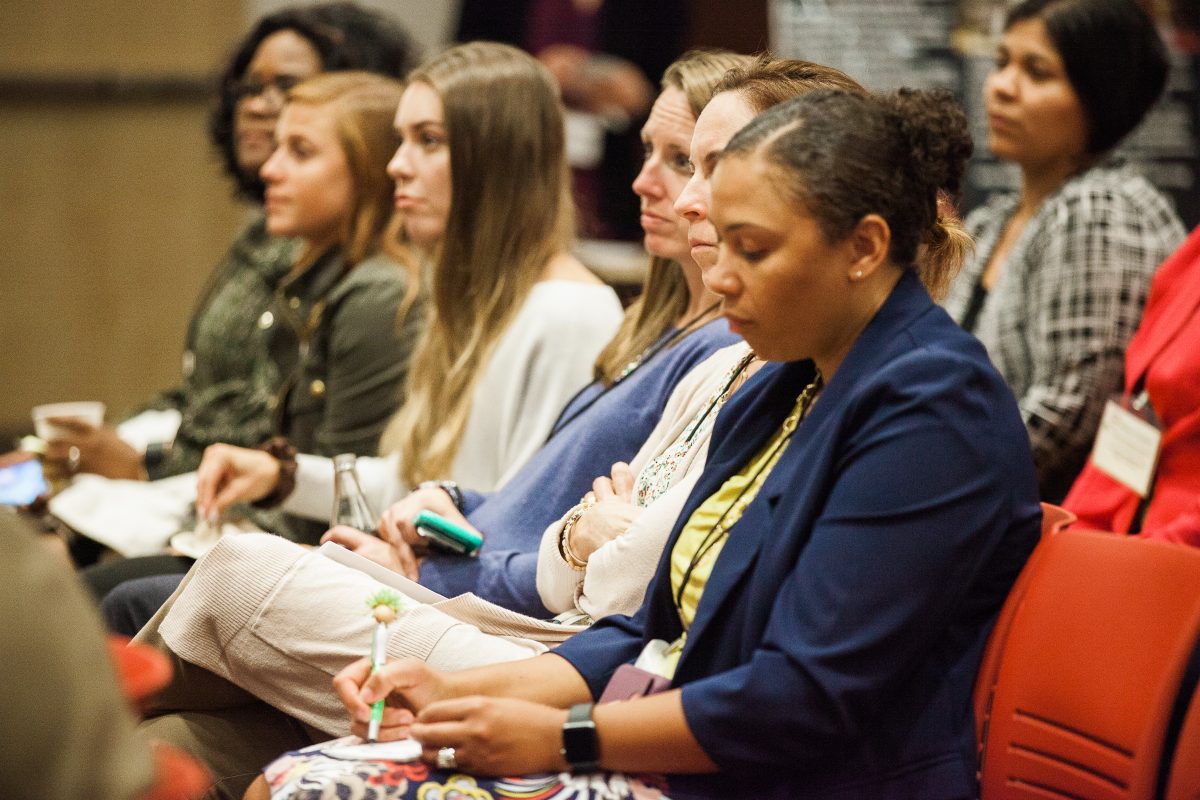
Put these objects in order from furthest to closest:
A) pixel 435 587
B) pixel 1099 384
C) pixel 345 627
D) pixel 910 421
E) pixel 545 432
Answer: pixel 1099 384, pixel 545 432, pixel 435 587, pixel 345 627, pixel 910 421

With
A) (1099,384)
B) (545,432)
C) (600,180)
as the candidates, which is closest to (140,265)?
(600,180)

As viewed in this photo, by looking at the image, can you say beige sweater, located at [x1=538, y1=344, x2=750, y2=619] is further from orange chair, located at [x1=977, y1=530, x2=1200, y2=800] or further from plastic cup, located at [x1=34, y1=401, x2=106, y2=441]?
plastic cup, located at [x1=34, y1=401, x2=106, y2=441]

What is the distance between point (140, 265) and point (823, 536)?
5.34 metres

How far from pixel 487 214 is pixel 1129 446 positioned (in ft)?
4.32

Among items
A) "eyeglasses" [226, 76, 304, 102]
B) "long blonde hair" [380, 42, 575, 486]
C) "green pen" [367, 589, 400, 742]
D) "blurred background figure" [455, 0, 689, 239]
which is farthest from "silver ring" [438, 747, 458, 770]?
"blurred background figure" [455, 0, 689, 239]

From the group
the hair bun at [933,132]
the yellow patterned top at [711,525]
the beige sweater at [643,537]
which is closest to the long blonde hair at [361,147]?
the beige sweater at [643,537]

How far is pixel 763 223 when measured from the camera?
150 centimetres

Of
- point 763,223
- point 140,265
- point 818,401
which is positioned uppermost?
point 763,223

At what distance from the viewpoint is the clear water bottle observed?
2.60 metres

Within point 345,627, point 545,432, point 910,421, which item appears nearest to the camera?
point 910,421

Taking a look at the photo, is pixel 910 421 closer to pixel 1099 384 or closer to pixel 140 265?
pixel 1099 384

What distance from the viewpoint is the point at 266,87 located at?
3.88 metres

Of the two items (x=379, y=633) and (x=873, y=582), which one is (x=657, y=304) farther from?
(x=873, y=582)

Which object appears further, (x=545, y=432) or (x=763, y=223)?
(x=545, y=432)
